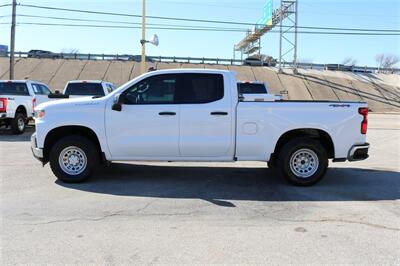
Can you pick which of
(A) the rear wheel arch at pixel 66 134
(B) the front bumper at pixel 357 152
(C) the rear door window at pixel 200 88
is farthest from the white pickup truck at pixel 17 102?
(B) the front bumper at pixel 357 152

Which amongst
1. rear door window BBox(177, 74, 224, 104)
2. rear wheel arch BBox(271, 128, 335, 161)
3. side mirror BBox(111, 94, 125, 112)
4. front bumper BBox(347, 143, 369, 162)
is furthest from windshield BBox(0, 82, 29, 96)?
front bumper BBox(347, 143, 369, 162)

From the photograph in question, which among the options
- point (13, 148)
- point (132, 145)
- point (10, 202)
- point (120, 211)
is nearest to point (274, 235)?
point (120, 211)

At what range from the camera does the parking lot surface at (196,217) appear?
4.54m

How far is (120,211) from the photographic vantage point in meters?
6.06

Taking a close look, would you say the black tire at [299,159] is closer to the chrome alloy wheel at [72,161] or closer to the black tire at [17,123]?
the chrome alloy wheel at [72,161]

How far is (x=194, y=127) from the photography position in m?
7.59

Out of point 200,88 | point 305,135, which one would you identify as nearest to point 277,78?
point 305,135

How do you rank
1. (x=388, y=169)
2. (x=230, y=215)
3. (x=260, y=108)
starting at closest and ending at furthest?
(x=230, y=215)
(x=260, y=108)
(x=388, y=169)

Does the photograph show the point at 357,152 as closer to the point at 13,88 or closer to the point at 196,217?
the point at 196,217

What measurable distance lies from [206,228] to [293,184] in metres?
2.87

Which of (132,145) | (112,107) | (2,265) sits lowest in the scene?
(2,265)

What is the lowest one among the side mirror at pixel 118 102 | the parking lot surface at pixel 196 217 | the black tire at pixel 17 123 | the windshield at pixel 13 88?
the parking lot surface at pixel 196 217

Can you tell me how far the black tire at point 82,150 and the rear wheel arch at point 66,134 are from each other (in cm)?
11

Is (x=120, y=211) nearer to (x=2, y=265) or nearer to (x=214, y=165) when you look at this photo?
(x=2, y=265)
